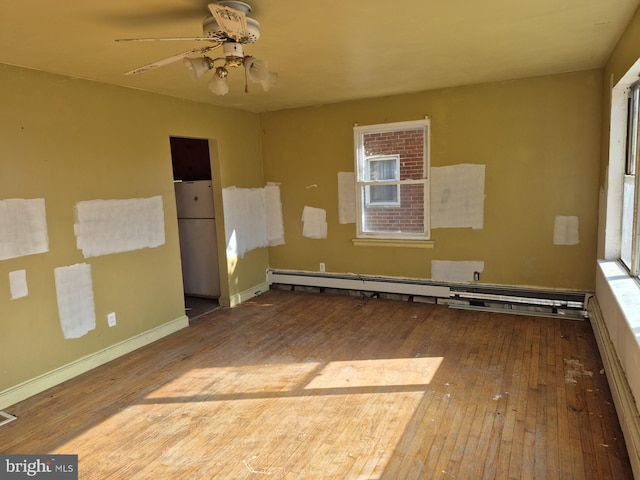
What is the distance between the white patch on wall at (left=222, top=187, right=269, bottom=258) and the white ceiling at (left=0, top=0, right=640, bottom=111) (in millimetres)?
1464

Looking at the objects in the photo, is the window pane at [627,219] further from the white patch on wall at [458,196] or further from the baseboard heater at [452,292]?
the white patch on wall at [458,196]

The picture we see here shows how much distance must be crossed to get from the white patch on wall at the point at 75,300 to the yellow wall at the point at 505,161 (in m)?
2.92

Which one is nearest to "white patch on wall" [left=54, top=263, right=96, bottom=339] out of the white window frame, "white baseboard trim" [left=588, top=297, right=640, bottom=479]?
the white window frame

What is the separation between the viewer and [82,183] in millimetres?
3547

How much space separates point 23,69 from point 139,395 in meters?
2.54

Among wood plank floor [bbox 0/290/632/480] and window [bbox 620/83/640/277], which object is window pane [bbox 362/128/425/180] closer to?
wood plank floor [bbox 0/290/632/480]

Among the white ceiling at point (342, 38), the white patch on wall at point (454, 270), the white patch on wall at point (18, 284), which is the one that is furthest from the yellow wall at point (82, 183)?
the white patch on wall at point (454, 270)

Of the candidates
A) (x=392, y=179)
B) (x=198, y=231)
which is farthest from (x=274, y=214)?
(x=392, y=179)

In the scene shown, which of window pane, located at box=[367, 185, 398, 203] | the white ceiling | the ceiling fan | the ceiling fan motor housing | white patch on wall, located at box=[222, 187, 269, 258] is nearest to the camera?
the ceiling fan

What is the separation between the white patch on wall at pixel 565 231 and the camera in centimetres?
424

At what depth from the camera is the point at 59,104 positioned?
3.37 meters

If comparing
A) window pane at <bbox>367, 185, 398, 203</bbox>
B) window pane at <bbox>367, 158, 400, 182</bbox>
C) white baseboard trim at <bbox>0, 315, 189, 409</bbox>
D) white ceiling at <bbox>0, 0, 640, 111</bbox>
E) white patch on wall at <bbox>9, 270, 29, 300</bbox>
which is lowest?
white baseboard trim at <bbox>0, 315, 189, 409</bbox>

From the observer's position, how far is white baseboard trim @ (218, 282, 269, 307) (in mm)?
5258

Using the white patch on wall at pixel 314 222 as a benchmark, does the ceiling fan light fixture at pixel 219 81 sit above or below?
above
